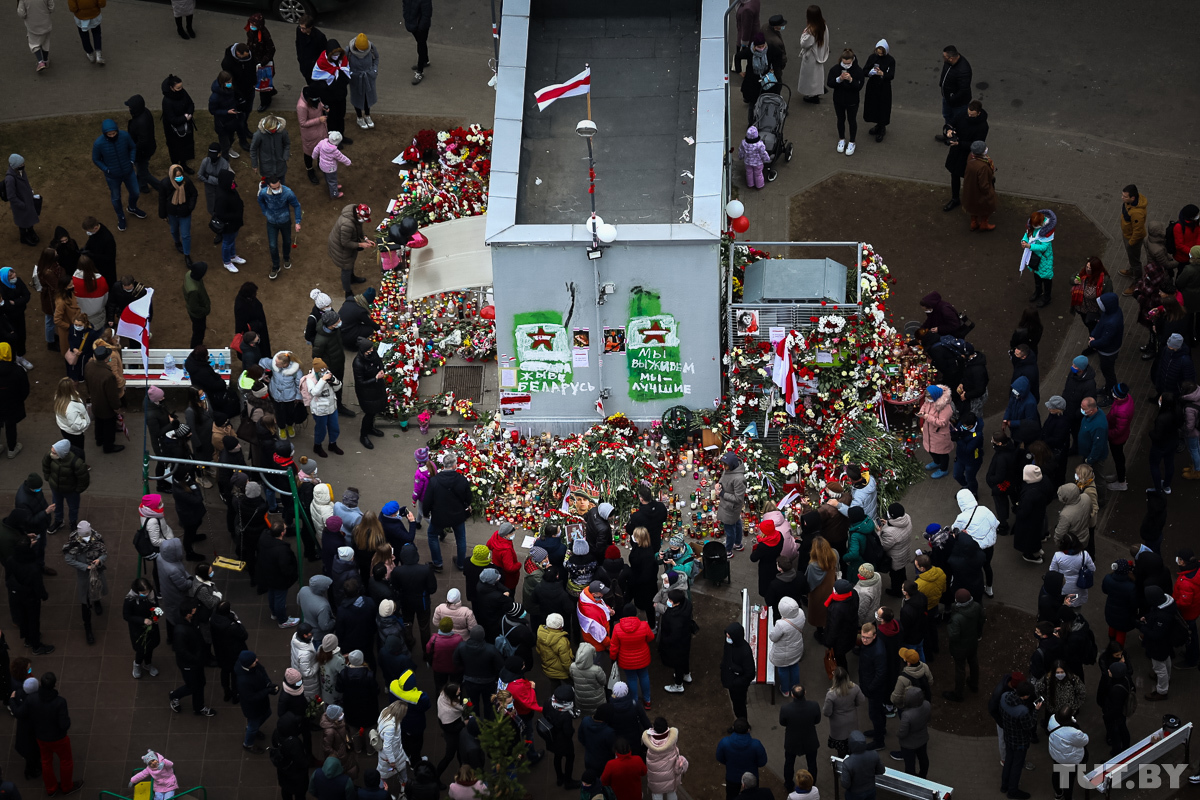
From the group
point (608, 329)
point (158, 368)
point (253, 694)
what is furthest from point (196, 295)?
point (253, 694)

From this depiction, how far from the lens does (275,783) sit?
1631cm

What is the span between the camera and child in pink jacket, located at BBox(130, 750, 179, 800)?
49.4 ft

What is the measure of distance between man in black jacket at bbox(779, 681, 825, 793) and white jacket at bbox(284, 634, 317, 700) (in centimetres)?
468

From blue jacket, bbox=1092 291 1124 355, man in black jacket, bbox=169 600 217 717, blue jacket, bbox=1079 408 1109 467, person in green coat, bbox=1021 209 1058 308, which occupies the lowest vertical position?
man in black jacket, bbox=169 600 217 717

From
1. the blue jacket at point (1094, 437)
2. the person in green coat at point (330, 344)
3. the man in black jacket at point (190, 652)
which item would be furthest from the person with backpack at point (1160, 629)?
the person in green coat at point (330, 344)

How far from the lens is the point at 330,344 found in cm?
2011

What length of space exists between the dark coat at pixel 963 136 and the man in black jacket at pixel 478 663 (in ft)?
36.1

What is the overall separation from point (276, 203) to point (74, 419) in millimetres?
4641

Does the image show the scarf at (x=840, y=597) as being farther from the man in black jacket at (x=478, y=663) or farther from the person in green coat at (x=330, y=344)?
the person in green coat at (x=330, y=344)

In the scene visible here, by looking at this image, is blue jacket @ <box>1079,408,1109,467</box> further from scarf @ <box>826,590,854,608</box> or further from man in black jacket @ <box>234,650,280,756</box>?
man in black jacket @ <box>234,650,280,756</box>

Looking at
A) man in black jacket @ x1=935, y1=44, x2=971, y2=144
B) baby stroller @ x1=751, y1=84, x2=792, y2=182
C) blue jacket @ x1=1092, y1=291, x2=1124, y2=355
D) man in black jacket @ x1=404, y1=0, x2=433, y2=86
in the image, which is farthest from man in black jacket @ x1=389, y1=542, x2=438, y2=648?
man in black jacket @ x1=404, y1=0, x2=433, y2=86

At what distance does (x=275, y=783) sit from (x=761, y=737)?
16.7 ft

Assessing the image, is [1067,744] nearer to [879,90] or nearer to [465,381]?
[465,381]

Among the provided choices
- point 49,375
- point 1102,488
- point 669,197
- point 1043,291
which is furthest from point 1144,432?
point 49,375
